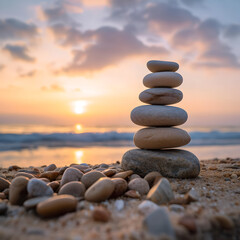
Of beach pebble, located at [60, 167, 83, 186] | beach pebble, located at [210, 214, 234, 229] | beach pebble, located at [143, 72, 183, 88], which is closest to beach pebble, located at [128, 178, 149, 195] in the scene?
beach pebble, located at [60, 167, 83, 186]

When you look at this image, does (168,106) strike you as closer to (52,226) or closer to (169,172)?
(169,172)

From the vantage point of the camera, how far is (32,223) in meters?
2.66

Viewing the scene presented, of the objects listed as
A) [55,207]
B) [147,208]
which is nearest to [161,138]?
[147,208]

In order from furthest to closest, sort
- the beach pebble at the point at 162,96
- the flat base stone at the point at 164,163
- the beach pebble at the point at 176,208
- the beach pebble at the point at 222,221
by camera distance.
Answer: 1. the beach pebble at the point at 162,96
2. the flat base stone at the point at 164,163
3. the beach pebble at the point at 176,208
4. the beach pebble at the point at 222,221

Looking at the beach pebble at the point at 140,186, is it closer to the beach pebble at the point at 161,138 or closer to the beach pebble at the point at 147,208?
the beach pebble at the point at 147,208

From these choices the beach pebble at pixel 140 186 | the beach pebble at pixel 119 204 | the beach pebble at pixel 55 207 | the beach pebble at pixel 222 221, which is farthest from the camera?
the beach pebble at pixel 140 186

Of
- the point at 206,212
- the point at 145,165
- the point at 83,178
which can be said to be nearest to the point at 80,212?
the point at 83,178

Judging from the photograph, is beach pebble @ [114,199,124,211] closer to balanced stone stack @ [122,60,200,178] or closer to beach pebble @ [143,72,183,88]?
balanced stone stack @ [122,60,200,178]

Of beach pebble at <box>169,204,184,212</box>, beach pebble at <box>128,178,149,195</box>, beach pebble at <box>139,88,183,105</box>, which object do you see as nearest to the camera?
beach pebble at <box>169,204,184,212</box>

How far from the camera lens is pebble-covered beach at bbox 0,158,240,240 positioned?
2301 millimetres

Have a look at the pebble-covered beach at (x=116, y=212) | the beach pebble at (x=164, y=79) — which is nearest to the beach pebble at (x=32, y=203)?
the pebble-covered beach at (x=116, y=212)

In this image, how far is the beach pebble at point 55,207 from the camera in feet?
8.93

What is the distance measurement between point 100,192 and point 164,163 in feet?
6.00

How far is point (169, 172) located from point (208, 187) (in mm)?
768
